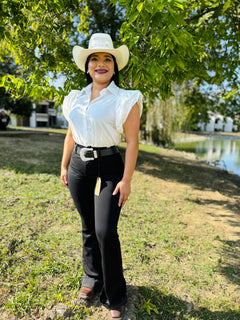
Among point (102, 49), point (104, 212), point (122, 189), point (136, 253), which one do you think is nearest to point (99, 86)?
point (102, 49)

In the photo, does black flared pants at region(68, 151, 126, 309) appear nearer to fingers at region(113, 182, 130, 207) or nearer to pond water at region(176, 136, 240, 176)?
fingers at region(113, 182, 130, 207)

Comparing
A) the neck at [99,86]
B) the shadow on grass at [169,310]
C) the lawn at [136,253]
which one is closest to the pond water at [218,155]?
the lawn at [136,253]

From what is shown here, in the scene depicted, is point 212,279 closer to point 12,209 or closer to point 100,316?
point 100,316

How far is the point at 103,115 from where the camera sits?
2.07m

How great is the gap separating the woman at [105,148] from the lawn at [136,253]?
54 cm

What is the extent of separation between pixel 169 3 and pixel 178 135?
13.4 metres

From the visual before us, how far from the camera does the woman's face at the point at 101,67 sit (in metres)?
2.20

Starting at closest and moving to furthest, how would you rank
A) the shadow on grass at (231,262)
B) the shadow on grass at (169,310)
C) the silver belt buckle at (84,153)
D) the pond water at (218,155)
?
the silver belt buckle at (84,153) → the shadow on grass at (169,310) → the shadow on grass at (231,262) → the pond water at (218,155)

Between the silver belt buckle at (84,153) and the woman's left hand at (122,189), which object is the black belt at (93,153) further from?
the woman's left hand at (122,189)

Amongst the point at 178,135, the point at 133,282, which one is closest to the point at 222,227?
the point at 133,282

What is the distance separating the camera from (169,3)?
2.14 metres

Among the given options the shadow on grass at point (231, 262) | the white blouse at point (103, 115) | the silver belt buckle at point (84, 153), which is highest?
the white blouse at point (103, 115)

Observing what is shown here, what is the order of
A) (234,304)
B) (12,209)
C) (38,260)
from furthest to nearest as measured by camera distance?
(12,209), (38,260), (234,304)

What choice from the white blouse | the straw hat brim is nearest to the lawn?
the white blouse
